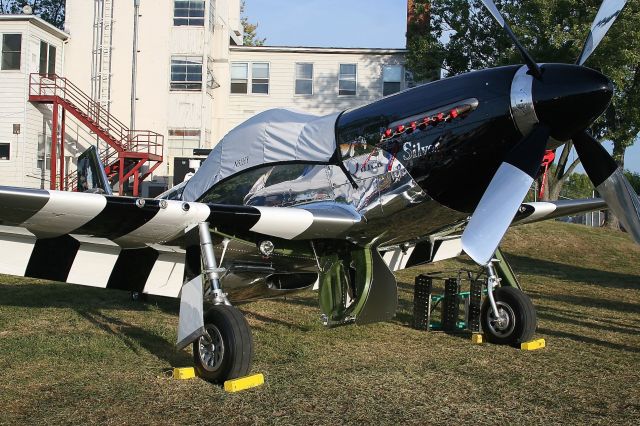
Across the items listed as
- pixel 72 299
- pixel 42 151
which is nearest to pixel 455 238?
pixel 72 299

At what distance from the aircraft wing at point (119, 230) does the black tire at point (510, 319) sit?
2.34 meters

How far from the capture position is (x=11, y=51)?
2527 cm

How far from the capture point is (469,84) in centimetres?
519

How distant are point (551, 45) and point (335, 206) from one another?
19687 mm

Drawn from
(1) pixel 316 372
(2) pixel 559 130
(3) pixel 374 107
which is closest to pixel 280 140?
(3) pixel 374 107

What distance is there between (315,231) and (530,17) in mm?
21137

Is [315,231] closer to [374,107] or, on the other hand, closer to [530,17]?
[374,107]

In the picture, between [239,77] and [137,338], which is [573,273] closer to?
[137,338]

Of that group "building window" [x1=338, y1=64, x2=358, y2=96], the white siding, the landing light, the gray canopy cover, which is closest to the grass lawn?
the landing light

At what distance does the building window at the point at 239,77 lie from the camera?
2847cm

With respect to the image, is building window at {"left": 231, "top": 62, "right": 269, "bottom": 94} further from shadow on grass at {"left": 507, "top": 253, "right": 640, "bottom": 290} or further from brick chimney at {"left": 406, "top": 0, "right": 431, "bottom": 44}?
shadow on grass at {"left": 507, "top": 253, "right": 640, "bottom": 290}

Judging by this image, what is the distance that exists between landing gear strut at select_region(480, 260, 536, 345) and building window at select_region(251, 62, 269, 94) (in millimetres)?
22339

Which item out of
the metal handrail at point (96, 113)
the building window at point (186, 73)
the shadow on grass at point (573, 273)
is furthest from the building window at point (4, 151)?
the shadow on grass at point (573, 273)

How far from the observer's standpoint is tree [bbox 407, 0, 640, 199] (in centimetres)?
2156
